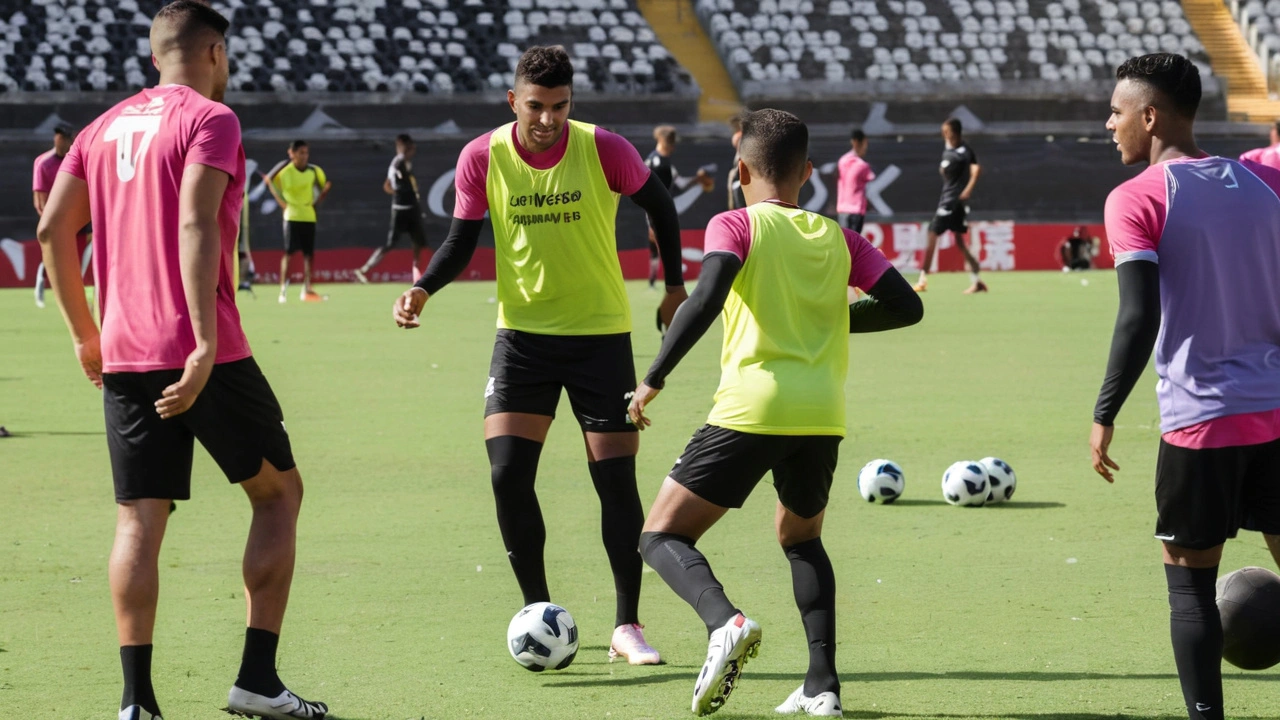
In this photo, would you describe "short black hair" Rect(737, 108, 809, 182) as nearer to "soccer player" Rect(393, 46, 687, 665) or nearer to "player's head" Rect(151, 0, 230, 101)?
"soccer player" Rect(393, 46, 687, 665)

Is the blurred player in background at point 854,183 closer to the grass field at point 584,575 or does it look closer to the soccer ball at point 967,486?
the grass field at point 584,575

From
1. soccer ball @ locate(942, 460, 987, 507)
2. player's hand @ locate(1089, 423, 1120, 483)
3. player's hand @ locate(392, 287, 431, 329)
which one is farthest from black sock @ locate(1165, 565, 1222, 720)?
soccer ball @ locate(942, 460, 987, 507)

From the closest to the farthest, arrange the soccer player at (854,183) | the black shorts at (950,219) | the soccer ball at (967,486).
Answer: the soccer ball at (967,486) → the black shorts at (950,219) → the soccer player at (854,183)

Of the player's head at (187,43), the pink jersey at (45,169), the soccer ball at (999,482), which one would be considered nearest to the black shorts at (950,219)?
the pink jersey at (45,169)

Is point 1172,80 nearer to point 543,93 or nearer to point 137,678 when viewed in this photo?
point 543,93

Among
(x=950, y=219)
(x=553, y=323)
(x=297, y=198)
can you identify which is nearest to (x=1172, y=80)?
(x=553, y=323)

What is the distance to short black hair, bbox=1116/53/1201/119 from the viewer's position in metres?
4.38

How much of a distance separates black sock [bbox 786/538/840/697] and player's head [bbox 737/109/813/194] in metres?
1.11

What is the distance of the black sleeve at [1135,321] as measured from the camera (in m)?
4.16

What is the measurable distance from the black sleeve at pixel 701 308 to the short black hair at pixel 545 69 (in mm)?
1168

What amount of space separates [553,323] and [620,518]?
735 millimetres

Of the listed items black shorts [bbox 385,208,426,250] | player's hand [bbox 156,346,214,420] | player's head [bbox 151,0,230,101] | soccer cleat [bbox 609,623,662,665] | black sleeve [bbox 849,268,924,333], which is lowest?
black shorts [bbox 385,208,426,250]

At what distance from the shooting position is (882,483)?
8.27 m

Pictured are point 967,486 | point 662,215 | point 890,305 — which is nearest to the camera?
point 890,305
